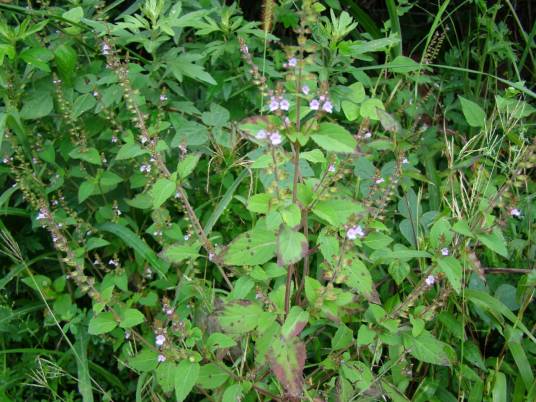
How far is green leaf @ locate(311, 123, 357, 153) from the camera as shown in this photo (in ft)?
4.40

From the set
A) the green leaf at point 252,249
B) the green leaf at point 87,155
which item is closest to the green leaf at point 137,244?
the green leaf at point 87,155

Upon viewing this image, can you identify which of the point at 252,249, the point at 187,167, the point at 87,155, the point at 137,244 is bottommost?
the point at 137,244

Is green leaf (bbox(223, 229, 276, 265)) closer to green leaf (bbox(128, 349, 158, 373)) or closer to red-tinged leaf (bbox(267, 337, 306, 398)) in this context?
red-tinged leaf (bbox(267, 337, 306, 398))

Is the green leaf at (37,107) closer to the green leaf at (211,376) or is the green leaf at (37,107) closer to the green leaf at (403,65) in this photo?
the green leaf at (211,376)

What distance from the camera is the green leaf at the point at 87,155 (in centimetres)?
228

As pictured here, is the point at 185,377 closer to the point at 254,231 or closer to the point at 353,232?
the point at 254,231

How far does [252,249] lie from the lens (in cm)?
154

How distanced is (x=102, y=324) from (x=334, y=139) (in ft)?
3.04

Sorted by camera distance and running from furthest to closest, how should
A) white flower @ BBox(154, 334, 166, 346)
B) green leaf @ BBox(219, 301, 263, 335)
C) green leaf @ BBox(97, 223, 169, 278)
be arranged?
Result: green leaf @ BBox(97, 223, 169, 278) → white flower @ BBox(154, 334, 166, 346) → green leaf @ BBox(219, 301, 263, 335)

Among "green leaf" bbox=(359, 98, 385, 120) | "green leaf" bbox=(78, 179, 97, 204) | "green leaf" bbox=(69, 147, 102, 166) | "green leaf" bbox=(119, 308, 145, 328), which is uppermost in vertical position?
"green leaf" bbox=(359, 98, 385, 120)

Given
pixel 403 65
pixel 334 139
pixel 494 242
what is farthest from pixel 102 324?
pixel 403 65

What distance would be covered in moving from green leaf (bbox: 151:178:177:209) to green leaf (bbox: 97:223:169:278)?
2.03ft

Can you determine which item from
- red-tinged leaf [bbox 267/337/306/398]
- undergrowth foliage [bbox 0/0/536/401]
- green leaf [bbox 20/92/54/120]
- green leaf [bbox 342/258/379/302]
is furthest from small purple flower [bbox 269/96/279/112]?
green leaf [bbox 20/92/54/120]

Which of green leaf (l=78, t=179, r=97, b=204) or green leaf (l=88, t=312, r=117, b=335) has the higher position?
green leaf (l=78, t=179, r=97, b=204)
